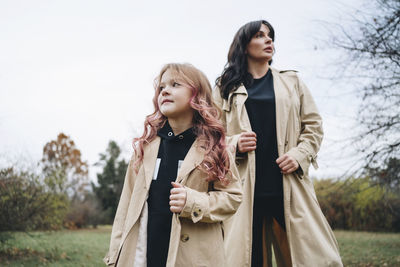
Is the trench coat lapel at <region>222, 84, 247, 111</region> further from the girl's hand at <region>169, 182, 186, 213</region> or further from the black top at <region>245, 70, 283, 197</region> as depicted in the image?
the girl's hand at <region>169, 182, 186, 213</region>

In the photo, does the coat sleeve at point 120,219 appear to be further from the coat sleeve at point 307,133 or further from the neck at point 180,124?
the coat sleeve at point 307,133

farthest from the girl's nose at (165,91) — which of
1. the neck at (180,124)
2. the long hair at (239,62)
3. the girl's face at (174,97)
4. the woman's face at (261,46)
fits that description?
the woman's face at (261,46)

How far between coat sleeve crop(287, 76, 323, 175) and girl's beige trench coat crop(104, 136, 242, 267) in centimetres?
93

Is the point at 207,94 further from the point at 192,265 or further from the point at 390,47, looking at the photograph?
the point at 390,47

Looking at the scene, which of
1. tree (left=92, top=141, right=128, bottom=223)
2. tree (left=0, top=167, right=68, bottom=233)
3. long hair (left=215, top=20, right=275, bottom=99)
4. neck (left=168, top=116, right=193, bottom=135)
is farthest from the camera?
→ tree (left=92, top=141, right=128, bottom=223)

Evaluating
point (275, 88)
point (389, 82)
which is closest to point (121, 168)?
point (389, 82)

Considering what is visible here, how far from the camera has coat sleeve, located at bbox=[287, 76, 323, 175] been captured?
2.89 m

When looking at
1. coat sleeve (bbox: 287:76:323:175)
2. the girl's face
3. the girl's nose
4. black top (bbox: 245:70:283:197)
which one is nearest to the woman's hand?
black top (bbox: 245:70:283:197)

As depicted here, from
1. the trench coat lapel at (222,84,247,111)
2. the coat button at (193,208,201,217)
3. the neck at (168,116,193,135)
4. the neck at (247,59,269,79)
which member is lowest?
the coat button at (193,208,201,217)

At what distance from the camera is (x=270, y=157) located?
298 centimetres

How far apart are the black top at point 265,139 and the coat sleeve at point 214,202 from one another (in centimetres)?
88

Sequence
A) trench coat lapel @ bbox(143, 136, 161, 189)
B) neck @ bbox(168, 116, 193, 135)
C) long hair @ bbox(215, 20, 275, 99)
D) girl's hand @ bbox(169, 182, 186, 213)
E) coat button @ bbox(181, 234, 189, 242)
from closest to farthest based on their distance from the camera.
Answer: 1. girl's hand @ bbox(169, 182, 186, 213)
2. coat button @ bbox(181, 234, 189, 242)
3. trench coat lapel @ bbox(143, 136, 161, 189)
4. neck @ bbox(168, 116, 193, 135)
5. long hair @ bbox(215, 20, 275, 99)

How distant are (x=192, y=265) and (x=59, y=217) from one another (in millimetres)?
7163

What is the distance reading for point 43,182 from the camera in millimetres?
7453
